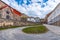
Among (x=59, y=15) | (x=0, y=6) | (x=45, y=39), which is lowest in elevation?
(x=45, y=39)

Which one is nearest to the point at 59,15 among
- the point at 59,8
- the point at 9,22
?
the point at 59,8

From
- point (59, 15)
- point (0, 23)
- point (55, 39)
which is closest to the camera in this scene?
point (55, 39)

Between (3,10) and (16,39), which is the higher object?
(3,10)

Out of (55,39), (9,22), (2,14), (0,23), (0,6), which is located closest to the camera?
(55,39)

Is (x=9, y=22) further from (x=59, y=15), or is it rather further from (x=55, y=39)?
(x=55, y=39)

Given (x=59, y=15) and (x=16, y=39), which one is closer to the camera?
(x=16, y=39)

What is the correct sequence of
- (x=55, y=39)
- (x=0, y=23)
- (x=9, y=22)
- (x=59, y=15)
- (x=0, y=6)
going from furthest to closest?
(x=0, y=6) → (x=59, y=15) → (x=9, y=22) → (x=0, y=23) → (x=55, y=39)

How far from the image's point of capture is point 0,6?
5709cm

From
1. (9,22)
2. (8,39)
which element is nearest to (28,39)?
(8,39)

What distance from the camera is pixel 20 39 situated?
15.9 metres

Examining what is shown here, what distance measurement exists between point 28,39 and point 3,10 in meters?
39.9

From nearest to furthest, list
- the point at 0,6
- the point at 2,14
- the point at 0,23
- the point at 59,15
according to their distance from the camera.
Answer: the point at 0,23, the point at 59,15, the point at 2,14, the point at 0,6

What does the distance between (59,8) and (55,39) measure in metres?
35.8

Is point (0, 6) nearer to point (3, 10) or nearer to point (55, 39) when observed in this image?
point (3, 10)
